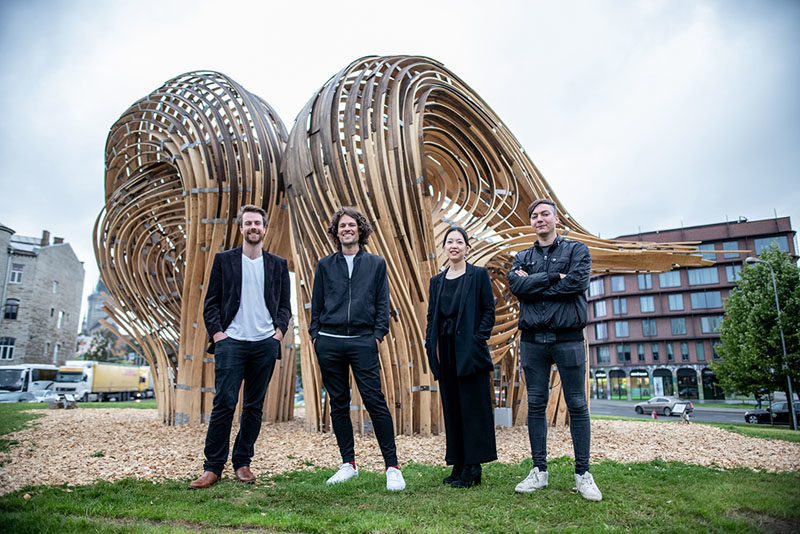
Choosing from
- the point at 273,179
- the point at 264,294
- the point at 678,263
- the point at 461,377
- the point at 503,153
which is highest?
the point at 503,153

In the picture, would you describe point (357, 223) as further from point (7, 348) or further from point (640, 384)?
point (640, 384)

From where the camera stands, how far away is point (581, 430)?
331 centimetres

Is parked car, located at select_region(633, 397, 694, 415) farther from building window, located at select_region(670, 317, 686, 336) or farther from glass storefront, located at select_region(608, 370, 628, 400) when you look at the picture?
building window, located at select_region(670, 317, 686, 336)

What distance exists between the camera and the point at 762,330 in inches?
779

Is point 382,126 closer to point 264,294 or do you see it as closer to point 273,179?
point 273,179

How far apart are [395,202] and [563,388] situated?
3680mm

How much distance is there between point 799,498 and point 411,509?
6.54 feet

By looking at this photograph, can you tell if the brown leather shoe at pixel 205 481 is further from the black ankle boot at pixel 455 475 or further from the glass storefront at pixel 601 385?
the glass storefront at pixel 601 385

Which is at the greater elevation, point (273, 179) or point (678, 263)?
point (273, 179)

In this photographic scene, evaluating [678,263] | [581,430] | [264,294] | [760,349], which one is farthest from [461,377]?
[760,349]

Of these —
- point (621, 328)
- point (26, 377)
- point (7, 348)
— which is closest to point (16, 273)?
point (26, 377)

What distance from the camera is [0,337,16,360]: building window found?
102 feet

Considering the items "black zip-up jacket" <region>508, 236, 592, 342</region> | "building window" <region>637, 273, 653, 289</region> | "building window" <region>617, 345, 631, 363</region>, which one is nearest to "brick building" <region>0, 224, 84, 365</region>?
"black zip-up jacket" <region>508, 236, 592, 342</region>

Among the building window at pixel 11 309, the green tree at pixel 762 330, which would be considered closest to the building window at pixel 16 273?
the building window at pixel 11 309
